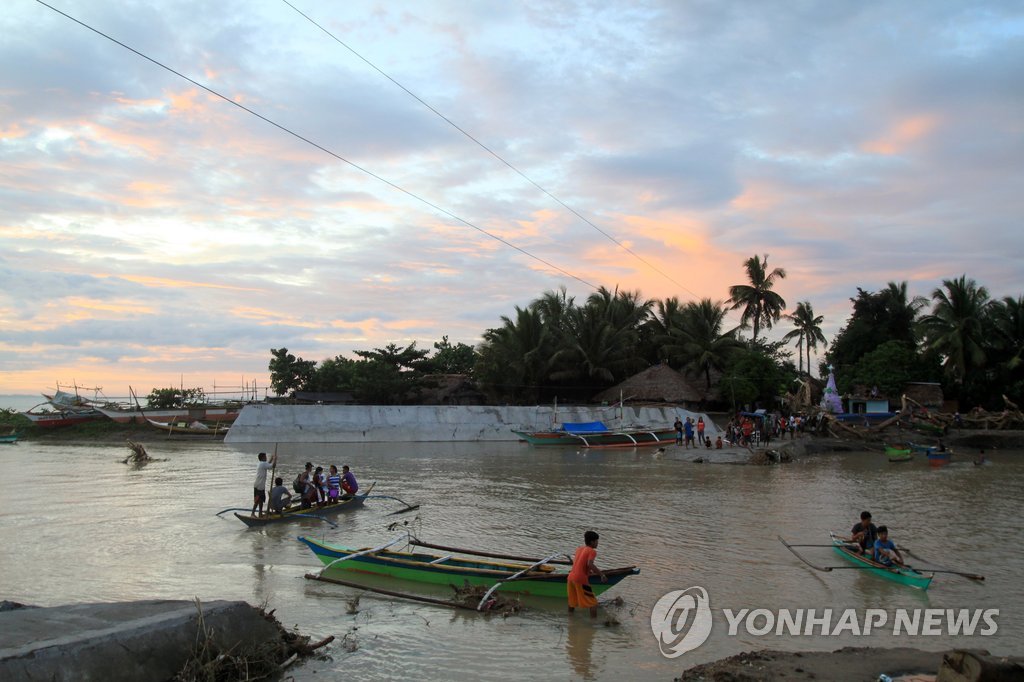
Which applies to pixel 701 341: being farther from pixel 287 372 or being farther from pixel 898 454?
pixel 287 372

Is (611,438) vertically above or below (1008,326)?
below

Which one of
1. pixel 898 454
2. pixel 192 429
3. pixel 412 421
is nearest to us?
pixel 898 454

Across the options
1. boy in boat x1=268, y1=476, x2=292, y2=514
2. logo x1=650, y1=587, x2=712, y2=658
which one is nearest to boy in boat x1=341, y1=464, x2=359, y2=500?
boy in boat x1=268, y1=476, x2=292, y2=514

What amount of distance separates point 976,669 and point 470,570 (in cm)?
603

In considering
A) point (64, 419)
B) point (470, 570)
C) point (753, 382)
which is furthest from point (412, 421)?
point (470, 570)

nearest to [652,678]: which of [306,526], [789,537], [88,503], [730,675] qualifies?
[730,675]

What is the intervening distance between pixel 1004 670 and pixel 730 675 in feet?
7.16

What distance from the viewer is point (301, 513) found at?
49.6 ft

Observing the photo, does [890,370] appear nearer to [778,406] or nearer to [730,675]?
[778,406]

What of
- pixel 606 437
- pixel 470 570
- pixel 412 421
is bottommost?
pixel 470 570

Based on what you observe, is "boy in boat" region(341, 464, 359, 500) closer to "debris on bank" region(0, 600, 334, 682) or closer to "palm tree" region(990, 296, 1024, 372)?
"debris on bank" region(0, 600, 334, 682)

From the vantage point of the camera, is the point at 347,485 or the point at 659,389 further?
the point at 659,389

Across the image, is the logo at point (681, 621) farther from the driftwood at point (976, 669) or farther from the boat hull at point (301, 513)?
the boat hull at point (301, 513)

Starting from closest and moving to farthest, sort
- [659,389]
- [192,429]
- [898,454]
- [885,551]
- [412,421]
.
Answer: [885,551]
[898,454]
[412,421]
[659,389]
[192,429]
